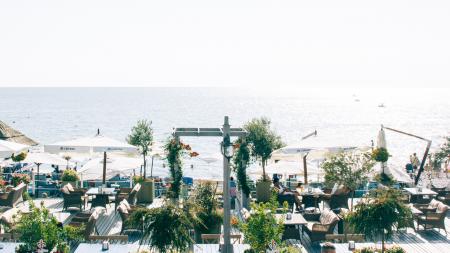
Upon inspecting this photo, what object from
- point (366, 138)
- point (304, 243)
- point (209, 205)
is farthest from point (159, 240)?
point (366, 138)

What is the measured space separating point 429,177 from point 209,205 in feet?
46.4

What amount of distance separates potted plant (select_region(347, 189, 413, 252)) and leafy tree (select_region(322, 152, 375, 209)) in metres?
5.00

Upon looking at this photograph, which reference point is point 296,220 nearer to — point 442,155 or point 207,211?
point 207,211

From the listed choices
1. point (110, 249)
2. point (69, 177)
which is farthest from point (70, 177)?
point (110, 249)

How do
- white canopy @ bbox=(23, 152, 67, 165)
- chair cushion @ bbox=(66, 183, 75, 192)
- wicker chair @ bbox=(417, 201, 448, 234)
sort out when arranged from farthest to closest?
white canopy @ bbox=(23, 152, 67, 165), chair cushion @ bbox=(66, 183, 75, 192), wicker chair @ bbox=(417, 201, 448, 234)

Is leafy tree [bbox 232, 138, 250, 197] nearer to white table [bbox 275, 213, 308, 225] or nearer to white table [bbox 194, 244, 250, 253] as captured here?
white table [bbox 275, 213, 308, 225]

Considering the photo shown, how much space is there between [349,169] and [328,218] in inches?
108

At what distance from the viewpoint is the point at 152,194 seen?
20891 mm

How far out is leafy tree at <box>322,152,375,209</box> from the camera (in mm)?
18172

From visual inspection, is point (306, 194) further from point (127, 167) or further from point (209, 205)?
point (127, 167)

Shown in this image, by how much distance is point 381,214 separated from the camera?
12766 millimetres

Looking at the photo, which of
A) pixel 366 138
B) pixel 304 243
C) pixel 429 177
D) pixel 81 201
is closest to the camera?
pixel 304 243

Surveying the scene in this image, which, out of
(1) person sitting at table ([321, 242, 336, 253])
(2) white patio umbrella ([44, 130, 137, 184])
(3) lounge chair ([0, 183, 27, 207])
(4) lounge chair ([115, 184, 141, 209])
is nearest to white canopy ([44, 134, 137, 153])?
(2) white patio umbrella ([44, 130, 137, 184])

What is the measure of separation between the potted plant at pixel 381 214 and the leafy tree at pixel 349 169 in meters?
5.00
